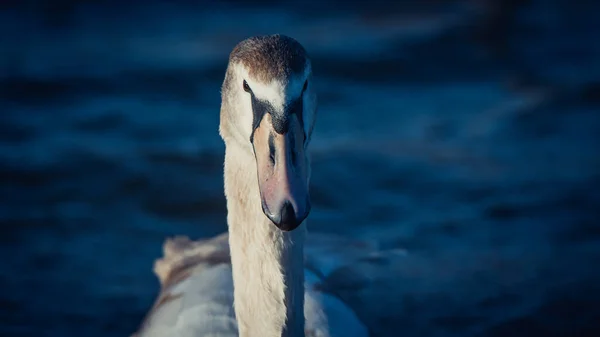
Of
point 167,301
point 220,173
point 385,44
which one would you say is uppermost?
point 385,44

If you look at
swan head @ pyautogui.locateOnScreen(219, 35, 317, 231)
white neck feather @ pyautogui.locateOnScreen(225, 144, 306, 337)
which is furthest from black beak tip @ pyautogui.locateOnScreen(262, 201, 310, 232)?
white neck feather @ pyautogui.locateOnScreen(225, 144, 306, 337)

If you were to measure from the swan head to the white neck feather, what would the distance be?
1.03ft

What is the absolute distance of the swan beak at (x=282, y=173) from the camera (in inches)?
127

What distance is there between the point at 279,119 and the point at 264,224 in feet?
1.96

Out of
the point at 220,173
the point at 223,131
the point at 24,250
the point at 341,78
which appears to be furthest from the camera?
the point at 341,78

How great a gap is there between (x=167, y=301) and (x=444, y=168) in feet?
9.90

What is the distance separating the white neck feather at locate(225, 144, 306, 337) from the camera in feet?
12.3

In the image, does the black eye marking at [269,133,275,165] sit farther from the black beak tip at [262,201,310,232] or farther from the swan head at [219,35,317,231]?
the black beak tip at [262,201,310,232]

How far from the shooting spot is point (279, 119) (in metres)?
3.31

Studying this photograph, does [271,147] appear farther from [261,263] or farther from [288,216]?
[261,263]

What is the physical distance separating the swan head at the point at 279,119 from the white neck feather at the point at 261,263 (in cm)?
31

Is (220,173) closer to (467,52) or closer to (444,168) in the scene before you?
(444,168)

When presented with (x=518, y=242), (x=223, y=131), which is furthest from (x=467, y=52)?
(x=223, y=131)

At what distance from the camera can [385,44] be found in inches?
352
